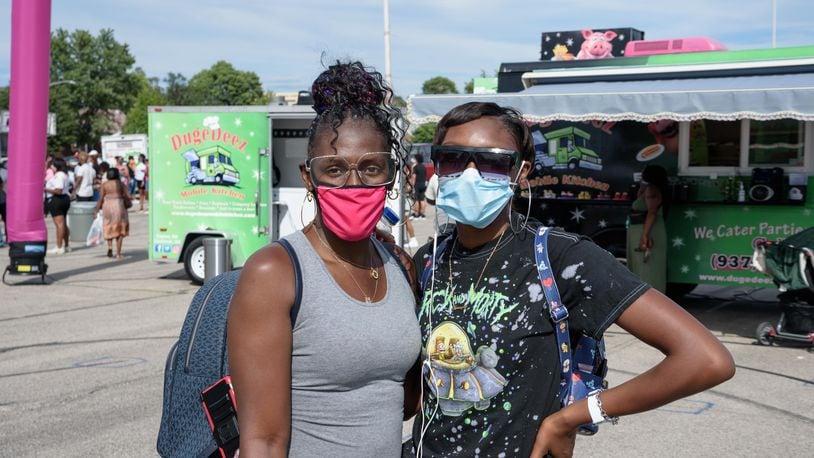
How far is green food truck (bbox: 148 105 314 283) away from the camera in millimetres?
12445

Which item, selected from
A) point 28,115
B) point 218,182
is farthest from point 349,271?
point 28,115

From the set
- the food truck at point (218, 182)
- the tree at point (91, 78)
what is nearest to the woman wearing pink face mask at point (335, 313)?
the food truck at point (218, 182)

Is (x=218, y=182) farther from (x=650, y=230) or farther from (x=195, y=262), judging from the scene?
(x=650, y=230)

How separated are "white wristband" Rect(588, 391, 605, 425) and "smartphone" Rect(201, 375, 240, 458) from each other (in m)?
0.91

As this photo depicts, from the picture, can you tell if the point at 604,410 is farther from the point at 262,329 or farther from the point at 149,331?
the point at 149,331

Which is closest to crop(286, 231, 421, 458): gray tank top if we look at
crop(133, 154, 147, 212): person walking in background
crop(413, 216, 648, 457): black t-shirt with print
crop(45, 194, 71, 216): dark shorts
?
crop(413, 216, 648, 457): black t-shirt with print

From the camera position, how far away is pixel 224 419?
2188 mm

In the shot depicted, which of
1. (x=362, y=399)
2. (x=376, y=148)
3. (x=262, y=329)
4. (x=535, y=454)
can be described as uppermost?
(x=376, y=148)

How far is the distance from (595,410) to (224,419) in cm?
96

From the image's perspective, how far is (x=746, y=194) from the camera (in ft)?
35.3

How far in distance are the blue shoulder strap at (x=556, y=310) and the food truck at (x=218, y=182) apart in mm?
9811

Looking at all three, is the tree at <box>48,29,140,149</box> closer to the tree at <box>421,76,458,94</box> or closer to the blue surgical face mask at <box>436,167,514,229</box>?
the tree at <box>421,76,458,94</box>

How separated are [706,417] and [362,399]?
495cm

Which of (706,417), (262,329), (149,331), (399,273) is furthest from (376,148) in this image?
(149,331)
